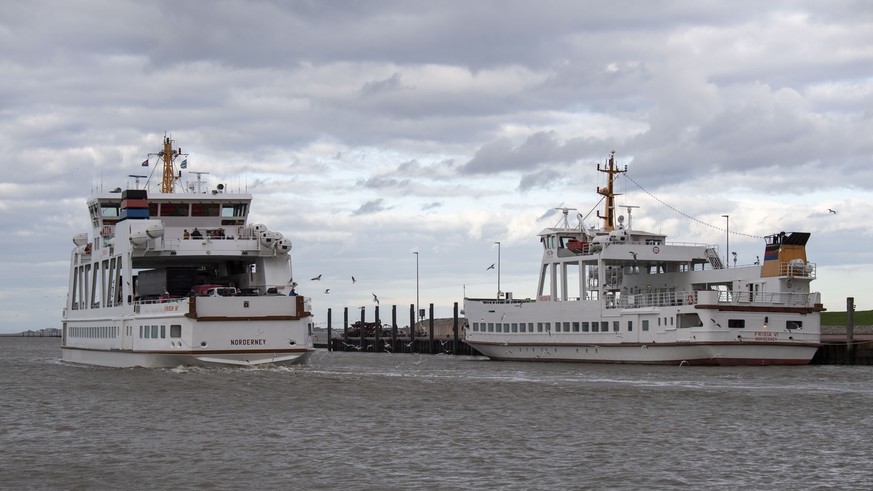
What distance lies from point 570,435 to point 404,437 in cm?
363

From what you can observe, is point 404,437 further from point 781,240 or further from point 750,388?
point 781,240

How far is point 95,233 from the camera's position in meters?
49.7

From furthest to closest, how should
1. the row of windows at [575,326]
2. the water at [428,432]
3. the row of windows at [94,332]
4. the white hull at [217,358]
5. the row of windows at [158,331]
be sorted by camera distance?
the row of windows at [575,326] → the row of windows at [94,332] → the row of windows at [158,331] → the white hull at [217,358] → the water at [428,432]

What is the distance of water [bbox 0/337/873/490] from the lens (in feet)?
68.0

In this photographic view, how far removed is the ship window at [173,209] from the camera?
46.7 meters

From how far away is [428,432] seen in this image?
26.2 m

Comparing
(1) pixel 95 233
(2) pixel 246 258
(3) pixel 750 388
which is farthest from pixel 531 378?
(1) pixel 95 233

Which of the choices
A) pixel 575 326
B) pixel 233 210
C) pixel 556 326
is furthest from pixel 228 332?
pixel 556 326

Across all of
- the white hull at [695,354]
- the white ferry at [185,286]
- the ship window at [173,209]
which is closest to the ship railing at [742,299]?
the white hull at [695,354]

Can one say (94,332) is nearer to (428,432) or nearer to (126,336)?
(126,336)

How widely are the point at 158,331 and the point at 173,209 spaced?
733 centimetres

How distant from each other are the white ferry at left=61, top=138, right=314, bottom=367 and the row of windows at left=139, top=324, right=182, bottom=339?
3 centimetres

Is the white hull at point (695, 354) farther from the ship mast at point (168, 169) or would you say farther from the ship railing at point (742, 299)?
the ship mast at point (168, 169)

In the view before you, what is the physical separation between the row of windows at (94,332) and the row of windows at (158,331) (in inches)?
150
